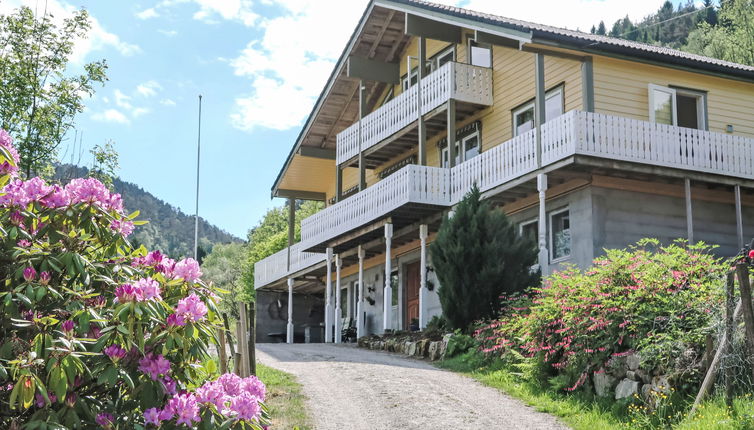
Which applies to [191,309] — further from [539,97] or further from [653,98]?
[653,98]

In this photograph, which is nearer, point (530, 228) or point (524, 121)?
point (530, 228)

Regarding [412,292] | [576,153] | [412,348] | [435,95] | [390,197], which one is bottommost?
[412,348]

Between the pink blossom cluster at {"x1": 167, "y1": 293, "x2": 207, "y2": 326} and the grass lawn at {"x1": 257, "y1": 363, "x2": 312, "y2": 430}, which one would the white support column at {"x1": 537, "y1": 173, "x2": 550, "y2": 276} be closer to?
the grass lawn at {"x1": 257, "y1": 363, "x2": 312, "y2": 430}

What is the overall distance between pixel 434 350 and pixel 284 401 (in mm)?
5918

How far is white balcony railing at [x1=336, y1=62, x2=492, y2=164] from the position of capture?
24.9 metres

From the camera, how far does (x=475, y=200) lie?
19969 millimetres

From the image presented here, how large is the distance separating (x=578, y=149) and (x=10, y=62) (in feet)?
41.6

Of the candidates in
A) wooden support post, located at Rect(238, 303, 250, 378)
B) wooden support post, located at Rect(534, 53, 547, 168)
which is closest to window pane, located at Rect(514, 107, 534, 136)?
wooden support post, located at Rect(534, 53, 547, 168)

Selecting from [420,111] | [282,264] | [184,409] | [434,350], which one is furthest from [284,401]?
[282,264]

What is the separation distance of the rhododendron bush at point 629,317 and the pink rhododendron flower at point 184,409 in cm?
781

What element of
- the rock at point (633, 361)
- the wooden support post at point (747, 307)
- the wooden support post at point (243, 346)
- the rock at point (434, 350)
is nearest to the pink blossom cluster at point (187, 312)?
the wooden support post at point (243, 346)

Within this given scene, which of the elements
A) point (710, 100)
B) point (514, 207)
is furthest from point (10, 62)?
point (710, 100)

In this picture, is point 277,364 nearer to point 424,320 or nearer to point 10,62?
point 424,320

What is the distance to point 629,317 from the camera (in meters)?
13.3
